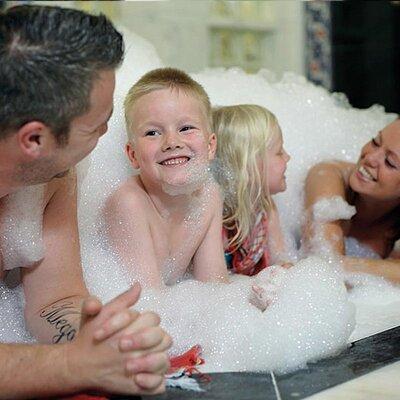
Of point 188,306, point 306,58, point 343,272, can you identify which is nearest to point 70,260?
point 188,306

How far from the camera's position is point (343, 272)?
1725 millimetres

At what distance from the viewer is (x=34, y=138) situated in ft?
3.35

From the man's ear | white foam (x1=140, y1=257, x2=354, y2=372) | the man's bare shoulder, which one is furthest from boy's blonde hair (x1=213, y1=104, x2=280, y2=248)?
the man's ear

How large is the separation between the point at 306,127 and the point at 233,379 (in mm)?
1178

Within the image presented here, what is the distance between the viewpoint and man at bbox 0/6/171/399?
95 centimetres

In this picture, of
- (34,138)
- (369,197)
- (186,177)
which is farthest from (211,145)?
(34,138)

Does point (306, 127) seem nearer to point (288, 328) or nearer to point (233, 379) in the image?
point (288, 328)

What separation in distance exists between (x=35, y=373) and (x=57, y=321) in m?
0.23

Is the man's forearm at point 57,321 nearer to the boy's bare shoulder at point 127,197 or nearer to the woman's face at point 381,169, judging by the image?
the boy's bare shoulder at point 127,197

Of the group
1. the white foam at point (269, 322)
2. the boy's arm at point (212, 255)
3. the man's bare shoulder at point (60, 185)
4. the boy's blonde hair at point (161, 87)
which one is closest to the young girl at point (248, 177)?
the boy's arm at point (212, 255)

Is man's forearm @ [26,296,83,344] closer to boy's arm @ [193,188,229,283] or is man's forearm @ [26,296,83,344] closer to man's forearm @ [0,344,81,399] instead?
man's forearm @ [0,344,81,399]

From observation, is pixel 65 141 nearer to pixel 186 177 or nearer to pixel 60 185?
pixel 60 185

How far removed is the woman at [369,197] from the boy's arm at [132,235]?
0.49 m

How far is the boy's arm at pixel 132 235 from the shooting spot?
150 centimetres
